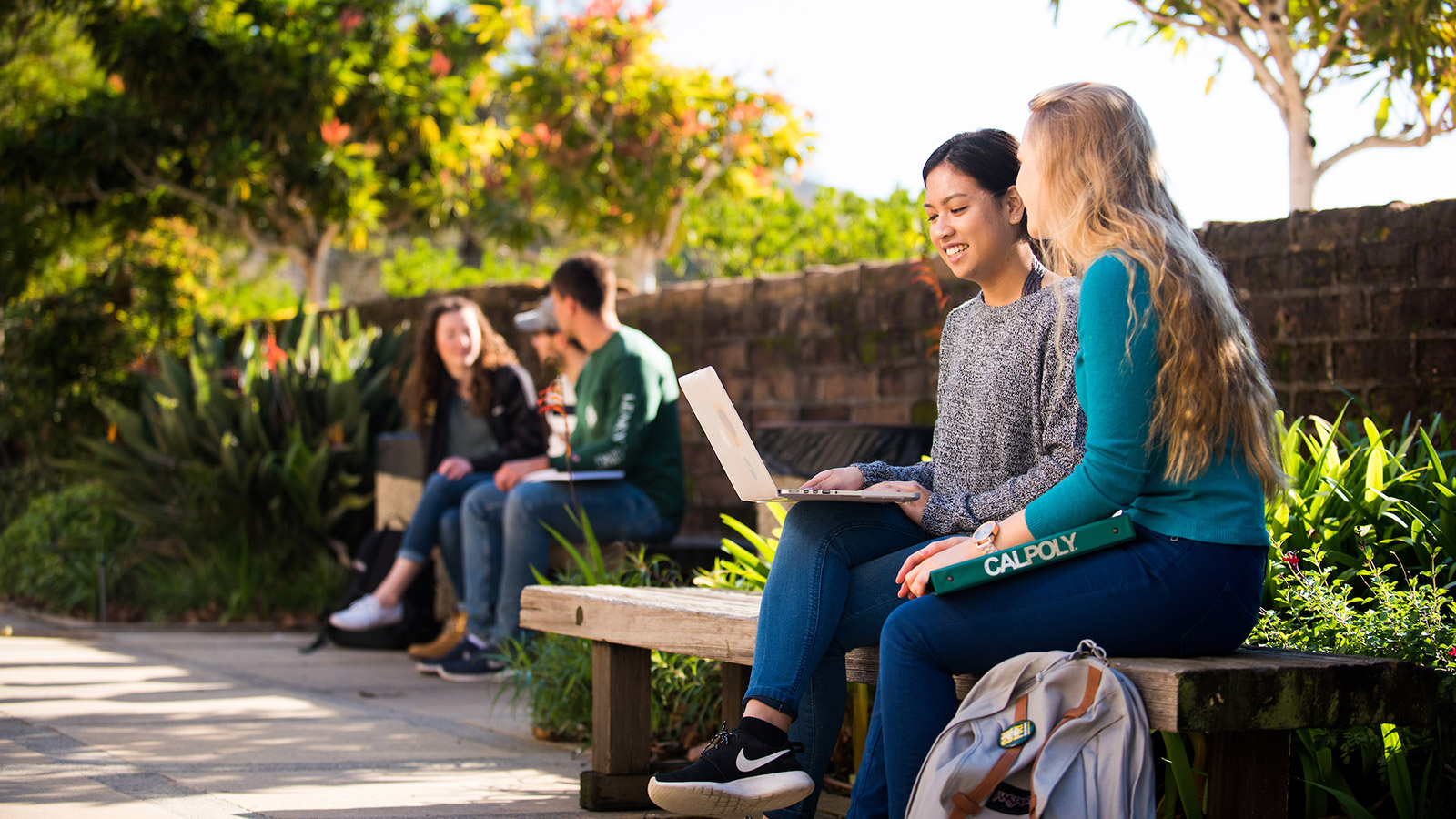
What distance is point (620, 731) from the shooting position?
3189 millimetres

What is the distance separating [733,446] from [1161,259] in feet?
2.80

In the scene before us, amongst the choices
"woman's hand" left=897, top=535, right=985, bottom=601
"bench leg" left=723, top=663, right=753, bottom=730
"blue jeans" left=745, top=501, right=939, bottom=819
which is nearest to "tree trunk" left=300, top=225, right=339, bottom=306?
"bench leg" left=723, top=663, right=753, bottom=730

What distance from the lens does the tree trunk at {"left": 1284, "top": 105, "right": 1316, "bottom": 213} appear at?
5535mm

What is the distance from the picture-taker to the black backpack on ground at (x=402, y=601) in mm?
5887

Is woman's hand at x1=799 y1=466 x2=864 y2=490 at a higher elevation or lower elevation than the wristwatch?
higher

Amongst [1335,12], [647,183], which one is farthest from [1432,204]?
[647,183]

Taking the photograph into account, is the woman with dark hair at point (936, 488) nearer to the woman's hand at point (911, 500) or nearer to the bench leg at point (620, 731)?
the woman's hand at point (911, 500)

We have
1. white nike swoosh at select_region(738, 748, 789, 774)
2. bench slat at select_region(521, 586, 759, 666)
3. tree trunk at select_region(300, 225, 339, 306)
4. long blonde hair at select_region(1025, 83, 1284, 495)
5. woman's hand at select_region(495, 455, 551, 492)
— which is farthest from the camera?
tree trunk at select_region(300, 225, 339, 306)

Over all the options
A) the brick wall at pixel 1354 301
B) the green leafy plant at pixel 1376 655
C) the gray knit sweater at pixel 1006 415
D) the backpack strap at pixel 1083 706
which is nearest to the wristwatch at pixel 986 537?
the gray knit sweater at pixel 1006 415

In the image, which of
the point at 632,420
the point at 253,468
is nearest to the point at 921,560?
the point at 632,420

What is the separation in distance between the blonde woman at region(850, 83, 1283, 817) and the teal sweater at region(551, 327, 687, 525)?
2740 millimetres

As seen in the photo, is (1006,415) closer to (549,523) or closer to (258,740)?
(258,740)

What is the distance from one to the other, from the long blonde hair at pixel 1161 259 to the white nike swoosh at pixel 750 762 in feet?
2.80

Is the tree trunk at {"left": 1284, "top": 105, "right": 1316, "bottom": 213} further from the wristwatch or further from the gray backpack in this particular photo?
the gray backpack
